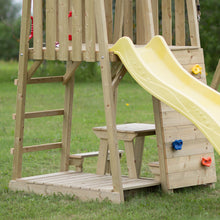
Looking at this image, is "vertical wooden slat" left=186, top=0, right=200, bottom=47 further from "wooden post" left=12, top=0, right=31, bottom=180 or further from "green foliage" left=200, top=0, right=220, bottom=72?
"green foliage" left=200, top=0, right=220, bottom=72

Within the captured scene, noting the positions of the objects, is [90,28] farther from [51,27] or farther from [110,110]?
[110,110]

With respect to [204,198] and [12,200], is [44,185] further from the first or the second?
[204,198]

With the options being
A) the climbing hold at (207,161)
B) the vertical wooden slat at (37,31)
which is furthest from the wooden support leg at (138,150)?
the vertical wooden slat at (37,31)

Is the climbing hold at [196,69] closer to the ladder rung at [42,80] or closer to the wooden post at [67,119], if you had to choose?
the wooden post at [67,119]

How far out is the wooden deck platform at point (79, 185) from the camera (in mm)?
5996

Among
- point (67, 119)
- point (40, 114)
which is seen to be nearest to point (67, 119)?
point (67, 119)

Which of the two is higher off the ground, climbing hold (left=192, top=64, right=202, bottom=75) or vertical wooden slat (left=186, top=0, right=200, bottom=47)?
vertical wooden slat (left=186, top=0, right=200, bottom=47)

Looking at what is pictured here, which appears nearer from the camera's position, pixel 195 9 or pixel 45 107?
pixel 195 9

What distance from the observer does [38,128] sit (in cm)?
1116

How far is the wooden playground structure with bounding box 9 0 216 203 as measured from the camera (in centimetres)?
592

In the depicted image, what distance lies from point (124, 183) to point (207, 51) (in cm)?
1202

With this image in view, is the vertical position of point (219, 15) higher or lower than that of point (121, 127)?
higher

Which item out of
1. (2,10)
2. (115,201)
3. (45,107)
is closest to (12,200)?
(115,201)

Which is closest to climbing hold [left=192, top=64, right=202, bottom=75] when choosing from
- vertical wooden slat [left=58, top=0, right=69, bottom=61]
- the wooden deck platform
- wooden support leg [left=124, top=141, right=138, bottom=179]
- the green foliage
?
wooden support leg [left=124, top=141, right=138, bottom=179]
